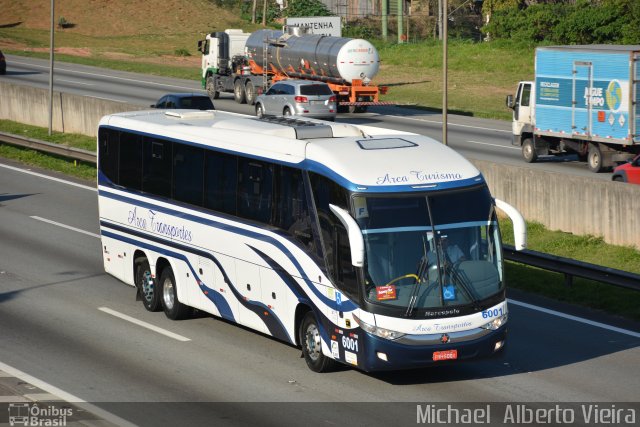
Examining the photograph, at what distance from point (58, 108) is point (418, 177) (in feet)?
94.3

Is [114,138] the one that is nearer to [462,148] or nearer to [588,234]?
[588,234]

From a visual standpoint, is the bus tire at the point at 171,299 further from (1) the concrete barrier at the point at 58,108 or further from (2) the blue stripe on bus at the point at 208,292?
(1) the concrete barrier at the point at 58,108

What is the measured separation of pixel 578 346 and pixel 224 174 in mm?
5661

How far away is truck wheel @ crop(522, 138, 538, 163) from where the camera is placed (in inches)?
1475

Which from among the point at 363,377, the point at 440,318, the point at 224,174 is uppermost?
the point at 224,174

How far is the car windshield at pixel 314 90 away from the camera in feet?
148

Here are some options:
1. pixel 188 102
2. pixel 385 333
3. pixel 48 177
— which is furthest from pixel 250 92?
pixel 385 333

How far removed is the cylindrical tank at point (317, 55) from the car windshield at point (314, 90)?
17.0ft

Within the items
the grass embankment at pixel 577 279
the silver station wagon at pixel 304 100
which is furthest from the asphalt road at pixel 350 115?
the grass embankment at pixel 577 279

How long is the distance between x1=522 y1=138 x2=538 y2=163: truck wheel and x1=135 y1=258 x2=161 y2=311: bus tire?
20904mm

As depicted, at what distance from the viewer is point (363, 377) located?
48.9ft

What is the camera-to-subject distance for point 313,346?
1512cm

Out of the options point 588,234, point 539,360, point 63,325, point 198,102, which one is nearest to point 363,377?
point 539,360

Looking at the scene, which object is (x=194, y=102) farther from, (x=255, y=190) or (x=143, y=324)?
(x=255, y=190)
